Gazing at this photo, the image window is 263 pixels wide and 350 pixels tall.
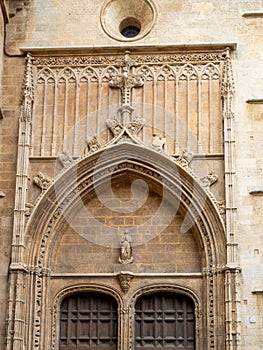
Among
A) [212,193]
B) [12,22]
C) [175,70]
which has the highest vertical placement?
[12,22]

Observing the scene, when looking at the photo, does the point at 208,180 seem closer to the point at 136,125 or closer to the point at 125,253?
the point at 136,125

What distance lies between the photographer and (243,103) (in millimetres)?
15734

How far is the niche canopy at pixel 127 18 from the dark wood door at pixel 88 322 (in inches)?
194

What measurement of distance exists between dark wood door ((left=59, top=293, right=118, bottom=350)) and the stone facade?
0.20m

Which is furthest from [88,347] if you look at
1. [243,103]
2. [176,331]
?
[243,103]

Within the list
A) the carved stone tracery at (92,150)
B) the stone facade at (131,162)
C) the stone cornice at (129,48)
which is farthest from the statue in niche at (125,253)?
the stone cornice at (129,48)

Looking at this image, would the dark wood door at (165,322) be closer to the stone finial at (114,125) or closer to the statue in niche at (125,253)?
the statue in niche at (125,253)

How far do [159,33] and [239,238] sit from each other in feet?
13.8

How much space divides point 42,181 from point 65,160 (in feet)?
1.85

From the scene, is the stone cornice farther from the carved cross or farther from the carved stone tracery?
the carved cross

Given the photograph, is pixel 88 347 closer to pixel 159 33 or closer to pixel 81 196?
pixel 81 196

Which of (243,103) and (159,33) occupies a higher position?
(159,33)

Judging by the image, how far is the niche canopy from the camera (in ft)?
53.8

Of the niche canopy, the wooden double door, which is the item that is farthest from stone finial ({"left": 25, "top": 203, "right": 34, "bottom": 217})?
the niche canopy
